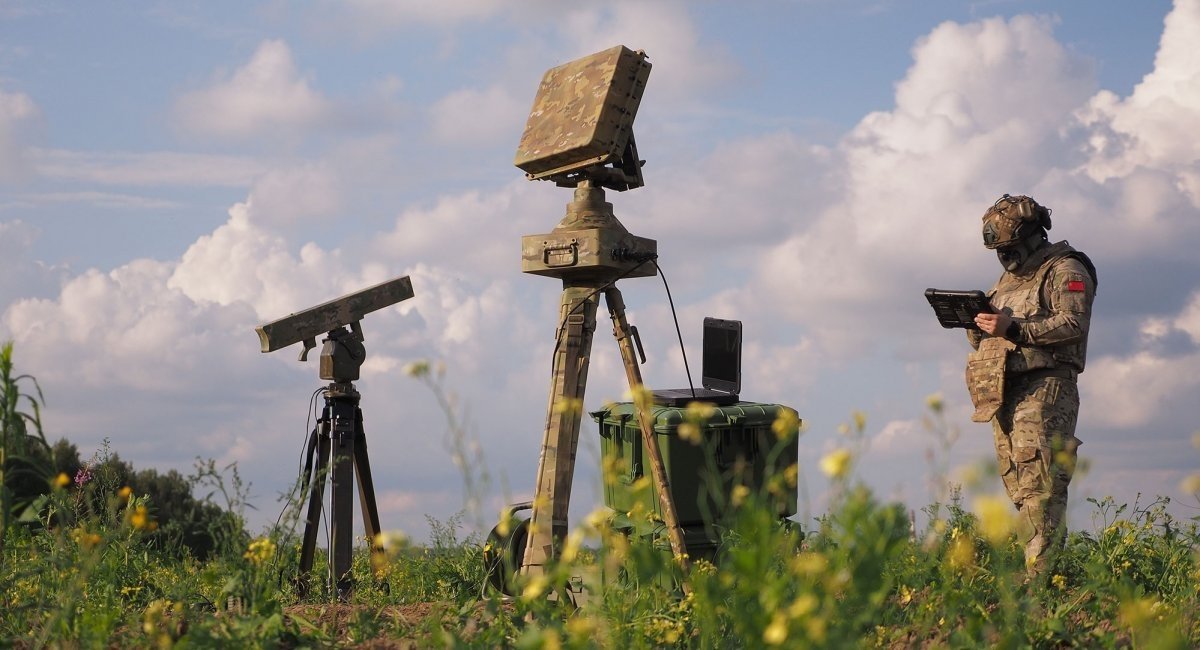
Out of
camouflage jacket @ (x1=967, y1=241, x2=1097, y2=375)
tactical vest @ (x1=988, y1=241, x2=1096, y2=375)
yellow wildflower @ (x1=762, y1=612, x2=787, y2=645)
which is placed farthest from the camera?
tactical vest @ (x1=988, y1=241, x2=1096, y2=375)

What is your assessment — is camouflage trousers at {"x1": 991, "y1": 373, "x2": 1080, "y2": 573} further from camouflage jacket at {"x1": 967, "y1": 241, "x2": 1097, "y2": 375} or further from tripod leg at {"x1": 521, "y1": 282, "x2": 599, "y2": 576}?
tripod leg at {"x1": 521, "y1": 282, "x2": 599, "y2": 576}

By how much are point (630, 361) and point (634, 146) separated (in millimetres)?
1761

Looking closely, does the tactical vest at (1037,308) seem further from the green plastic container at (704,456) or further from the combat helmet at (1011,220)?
the green plastic container at (704,456)

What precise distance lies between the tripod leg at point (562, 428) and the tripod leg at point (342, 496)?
1.43 m

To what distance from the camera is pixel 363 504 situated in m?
8.25

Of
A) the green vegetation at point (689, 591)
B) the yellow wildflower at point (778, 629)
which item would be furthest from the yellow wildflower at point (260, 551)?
the yellow wildflower at point (778, 629)

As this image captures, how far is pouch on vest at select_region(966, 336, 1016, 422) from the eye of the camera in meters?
6.96

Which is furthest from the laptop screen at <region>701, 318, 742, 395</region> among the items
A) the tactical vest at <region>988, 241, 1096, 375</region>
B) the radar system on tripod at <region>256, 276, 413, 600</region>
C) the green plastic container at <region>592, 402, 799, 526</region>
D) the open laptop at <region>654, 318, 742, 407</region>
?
the radar system on tripod at <region>256, 276, 413, 600</region>

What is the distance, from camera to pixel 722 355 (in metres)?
7.97

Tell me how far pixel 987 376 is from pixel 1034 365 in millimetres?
307

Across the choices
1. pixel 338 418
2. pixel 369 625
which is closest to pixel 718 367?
pixel 338 418

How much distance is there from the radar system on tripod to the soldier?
4.52 meters

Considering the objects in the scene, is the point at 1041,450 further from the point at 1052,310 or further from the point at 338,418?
the point at 338,418

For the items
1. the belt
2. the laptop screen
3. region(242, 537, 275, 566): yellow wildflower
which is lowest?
region(242, 537, 275, 566): yellow wildflower
